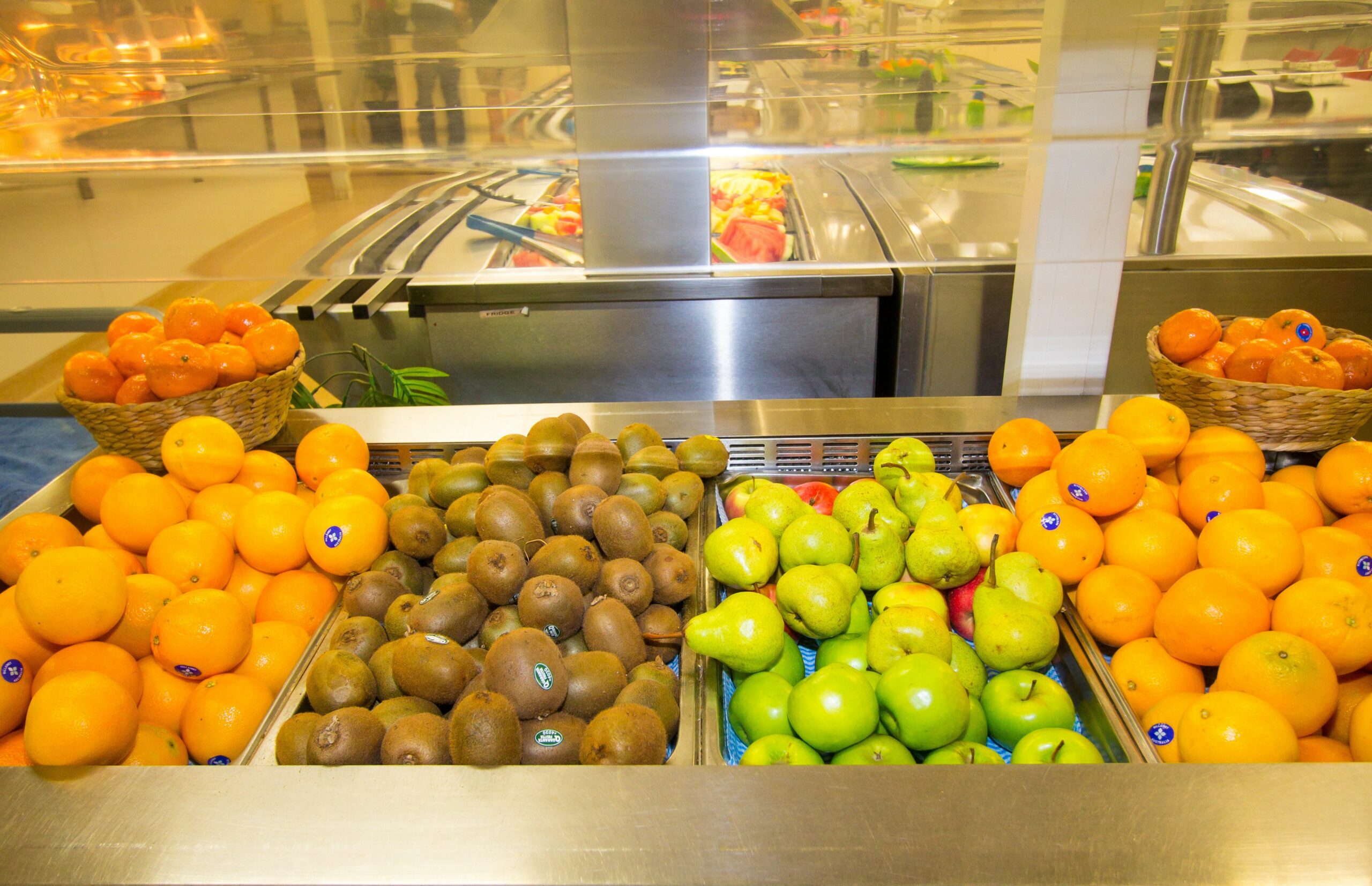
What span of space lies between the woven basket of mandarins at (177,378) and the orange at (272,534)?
0.31 meters

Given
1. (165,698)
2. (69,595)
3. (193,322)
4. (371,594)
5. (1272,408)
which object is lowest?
(165,698)

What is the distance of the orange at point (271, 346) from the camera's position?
6.09ft

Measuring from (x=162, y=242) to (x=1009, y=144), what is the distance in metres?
1.38

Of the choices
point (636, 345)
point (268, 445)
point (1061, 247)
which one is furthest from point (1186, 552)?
point (636, 345)

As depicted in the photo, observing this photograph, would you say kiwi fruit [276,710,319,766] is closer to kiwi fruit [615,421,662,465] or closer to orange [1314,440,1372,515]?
kiwi fruit [615,421,662,465]

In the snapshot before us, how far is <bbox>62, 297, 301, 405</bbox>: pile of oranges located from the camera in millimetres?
1708

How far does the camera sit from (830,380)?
3.27m

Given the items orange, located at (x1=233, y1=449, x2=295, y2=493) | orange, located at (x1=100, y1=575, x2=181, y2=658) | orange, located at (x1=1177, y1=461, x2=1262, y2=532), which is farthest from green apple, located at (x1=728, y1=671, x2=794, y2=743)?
orange, located at (x1=233, y1=449, x2=295, y2=493)

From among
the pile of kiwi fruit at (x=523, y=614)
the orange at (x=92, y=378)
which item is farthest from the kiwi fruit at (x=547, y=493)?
the orange at (x=92, y=378)

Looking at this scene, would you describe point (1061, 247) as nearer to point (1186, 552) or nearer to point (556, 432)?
point (1186, 552)

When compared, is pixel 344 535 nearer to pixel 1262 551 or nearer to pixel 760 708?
pixel 760 708

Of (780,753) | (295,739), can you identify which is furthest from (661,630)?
(295,739)

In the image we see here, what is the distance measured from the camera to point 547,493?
1.60 meters

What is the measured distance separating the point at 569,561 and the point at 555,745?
34 centimetres
